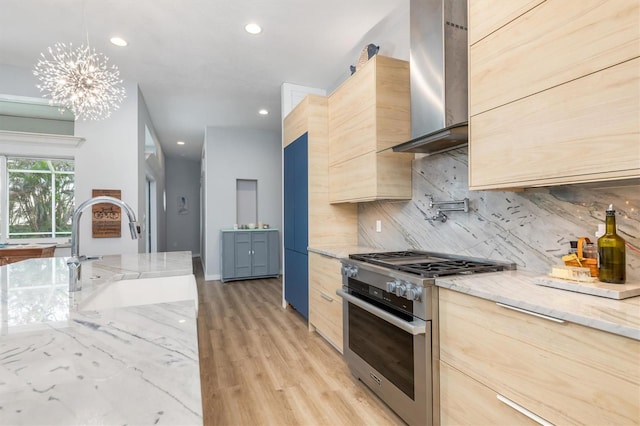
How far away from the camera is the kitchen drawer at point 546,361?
3.14 feet

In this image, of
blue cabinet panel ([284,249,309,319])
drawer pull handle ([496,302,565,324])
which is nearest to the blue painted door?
blue cabinet panel ([284,249,309,319])

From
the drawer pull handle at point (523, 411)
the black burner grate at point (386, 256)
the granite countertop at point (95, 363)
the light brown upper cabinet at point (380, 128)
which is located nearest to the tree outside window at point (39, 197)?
the light brown upper cabinet at point (380, 128)

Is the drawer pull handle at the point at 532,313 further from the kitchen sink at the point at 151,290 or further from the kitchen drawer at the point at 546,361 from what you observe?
the kitchen sink at the point at 151,290

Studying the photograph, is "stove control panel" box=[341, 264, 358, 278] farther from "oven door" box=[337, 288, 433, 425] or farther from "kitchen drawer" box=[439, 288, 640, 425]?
"kitchen drawer" box=[439, 288, 640, 425]

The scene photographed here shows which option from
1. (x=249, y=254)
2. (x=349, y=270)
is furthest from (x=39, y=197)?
(x=349, y=270)

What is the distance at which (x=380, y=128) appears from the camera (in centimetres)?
255

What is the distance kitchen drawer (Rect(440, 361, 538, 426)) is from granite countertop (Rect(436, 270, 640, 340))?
0.41 metres

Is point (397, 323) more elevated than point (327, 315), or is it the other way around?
point (397, 323)

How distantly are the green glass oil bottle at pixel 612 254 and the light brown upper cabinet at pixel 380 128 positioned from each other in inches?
57.2

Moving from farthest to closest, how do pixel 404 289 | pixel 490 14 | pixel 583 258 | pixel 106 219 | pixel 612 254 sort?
1. pixel 106 219
2. pixel 404 289
3. pixel 490 14
4. pixel 583 258
5. pixel 612 254

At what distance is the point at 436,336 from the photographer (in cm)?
162

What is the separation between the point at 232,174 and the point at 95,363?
19.9 ft

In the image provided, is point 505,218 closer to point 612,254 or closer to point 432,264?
point 432,264

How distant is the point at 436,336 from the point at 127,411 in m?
1.48
